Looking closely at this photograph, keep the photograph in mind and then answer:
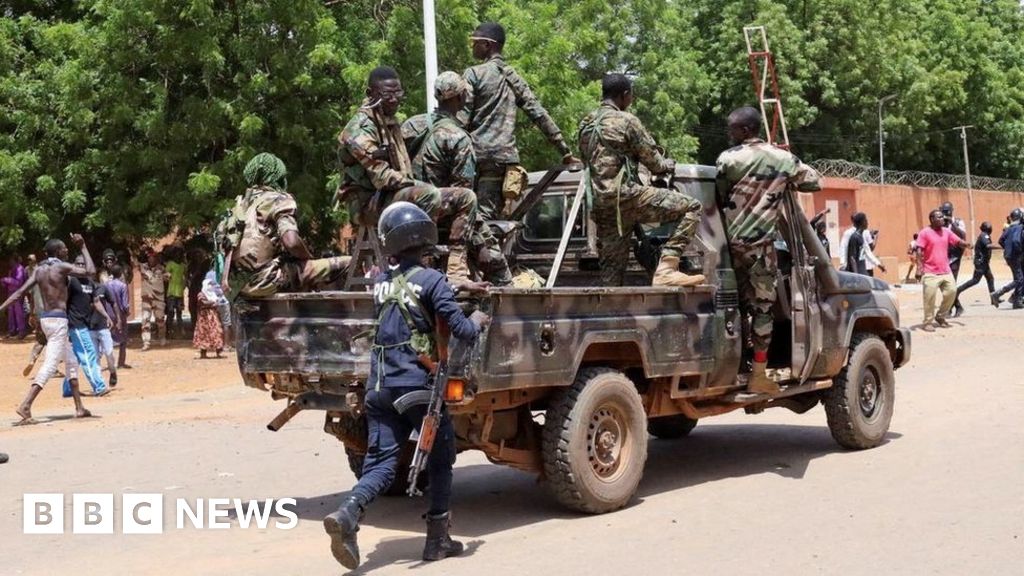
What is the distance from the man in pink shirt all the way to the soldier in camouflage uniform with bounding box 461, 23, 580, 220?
11.5m

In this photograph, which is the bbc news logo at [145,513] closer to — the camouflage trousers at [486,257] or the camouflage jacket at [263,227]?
the camouflage jacket at [263,227]

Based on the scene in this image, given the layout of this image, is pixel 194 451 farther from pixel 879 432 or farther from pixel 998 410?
pixel 998 410

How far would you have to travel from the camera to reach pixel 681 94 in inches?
1399

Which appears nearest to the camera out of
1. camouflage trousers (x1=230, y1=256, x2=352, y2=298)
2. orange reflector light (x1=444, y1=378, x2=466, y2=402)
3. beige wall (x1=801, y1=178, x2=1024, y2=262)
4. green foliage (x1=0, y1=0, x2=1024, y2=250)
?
orange reflector light (x1=444, y1=378, x2=466, y2=402)

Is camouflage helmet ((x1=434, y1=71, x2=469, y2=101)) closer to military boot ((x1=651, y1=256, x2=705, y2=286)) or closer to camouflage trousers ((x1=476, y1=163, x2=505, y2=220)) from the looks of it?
camouflage trousers ((x1=476, y1=163, x2=505, y2=220))

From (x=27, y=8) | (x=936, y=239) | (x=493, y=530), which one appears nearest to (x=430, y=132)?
(x=493, y=530)

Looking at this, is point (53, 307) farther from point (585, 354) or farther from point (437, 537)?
point (437, 537)

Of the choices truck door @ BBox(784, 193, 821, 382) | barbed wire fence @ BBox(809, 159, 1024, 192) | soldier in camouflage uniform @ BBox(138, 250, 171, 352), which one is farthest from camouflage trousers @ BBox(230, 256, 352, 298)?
barbed wire fence @ BBox(809, 159, 1024, 192)

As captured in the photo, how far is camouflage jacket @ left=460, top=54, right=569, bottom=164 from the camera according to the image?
8.48 m

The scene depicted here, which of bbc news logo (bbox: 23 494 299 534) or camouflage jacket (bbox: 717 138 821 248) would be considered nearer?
bbc news logo (bbox: 23 494 299 534)

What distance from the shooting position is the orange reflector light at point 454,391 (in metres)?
6.32

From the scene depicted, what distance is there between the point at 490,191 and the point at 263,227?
166 centimetres

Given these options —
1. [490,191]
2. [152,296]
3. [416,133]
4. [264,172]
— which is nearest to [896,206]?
[152,296]

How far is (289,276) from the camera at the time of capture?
770 cm
